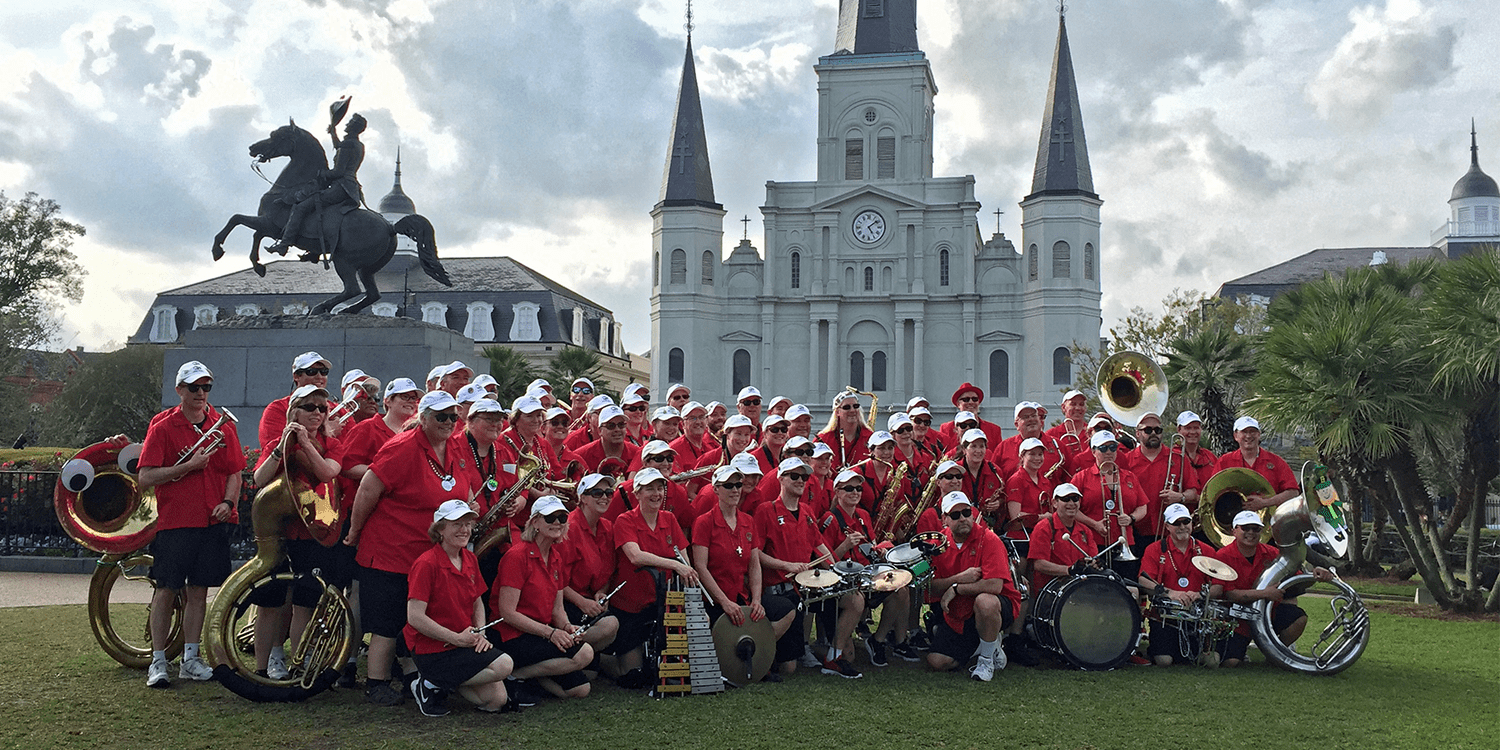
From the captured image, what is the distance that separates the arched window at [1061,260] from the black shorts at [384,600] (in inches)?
2237

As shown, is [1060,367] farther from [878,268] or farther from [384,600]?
[384,600]

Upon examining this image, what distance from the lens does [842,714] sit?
6.92 meters

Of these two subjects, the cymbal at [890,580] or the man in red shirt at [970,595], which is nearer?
the cymbal at [890,580]

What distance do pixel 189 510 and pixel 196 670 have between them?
1.01m

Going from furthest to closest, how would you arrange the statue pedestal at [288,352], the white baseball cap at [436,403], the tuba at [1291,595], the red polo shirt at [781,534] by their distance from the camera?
1. the statue pedestal at [288,352]
2. the tuba at [1291,595]
3. the red polo shirt at [781,534]
4. the white baseball cap at [436,403]

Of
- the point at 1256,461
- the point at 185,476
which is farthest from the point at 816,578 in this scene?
the point at 1256,461

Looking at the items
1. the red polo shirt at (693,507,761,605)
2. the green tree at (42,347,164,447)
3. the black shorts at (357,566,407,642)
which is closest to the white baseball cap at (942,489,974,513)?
the red polo shirt at (693,507,761,605)

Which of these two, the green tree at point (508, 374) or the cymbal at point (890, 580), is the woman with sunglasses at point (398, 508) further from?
the green tree at point (508, 374)

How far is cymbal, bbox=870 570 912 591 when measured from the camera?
25.9 feet

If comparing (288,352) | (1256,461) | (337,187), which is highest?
(337,187)

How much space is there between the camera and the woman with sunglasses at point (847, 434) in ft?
32.6

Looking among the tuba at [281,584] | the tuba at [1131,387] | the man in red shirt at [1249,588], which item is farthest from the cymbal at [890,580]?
the tuba at [1131,387]

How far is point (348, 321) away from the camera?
14836 mm

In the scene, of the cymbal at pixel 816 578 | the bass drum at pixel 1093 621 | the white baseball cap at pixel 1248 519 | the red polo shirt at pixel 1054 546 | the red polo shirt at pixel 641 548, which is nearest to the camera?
the red polo shirt at pixel 641 548
